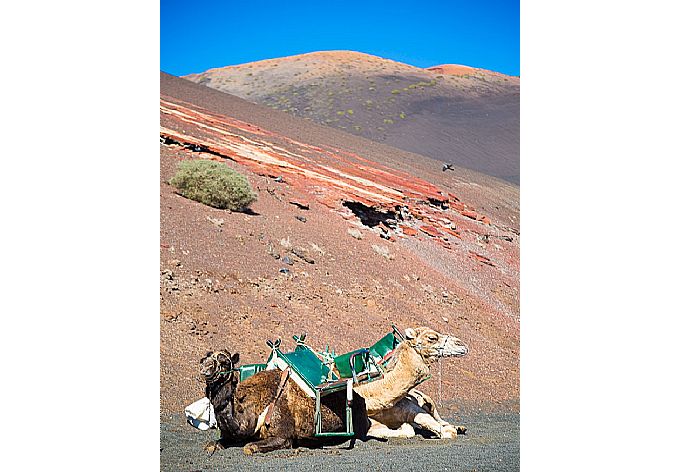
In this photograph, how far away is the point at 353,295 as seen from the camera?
978cm

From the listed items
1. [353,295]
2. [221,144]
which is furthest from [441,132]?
[353,295]

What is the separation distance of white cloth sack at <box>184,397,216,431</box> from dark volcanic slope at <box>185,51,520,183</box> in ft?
74.4

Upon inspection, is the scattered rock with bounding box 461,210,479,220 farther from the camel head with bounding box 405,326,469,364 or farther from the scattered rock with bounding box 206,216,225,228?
the camel head with bounding box 405,326,469,364

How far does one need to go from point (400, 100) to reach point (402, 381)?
34461 millimetres

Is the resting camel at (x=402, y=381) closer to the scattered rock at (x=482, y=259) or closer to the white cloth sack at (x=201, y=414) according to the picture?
the white cloth sack at (x=201, y=414)

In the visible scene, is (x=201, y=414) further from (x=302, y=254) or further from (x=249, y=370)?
(x=302, y=254)

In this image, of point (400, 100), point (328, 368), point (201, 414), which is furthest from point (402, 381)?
point (400, 100)

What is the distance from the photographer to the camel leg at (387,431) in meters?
6.50

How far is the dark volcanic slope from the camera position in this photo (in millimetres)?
32719

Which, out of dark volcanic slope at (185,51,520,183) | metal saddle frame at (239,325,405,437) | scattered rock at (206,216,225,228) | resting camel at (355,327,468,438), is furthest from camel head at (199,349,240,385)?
dark volcanic slope at (185,51,520,183)

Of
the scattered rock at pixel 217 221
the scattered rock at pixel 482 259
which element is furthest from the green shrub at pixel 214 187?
the scattered rock at pixel 482 259
